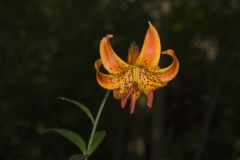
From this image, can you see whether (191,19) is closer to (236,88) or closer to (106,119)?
(236,88)

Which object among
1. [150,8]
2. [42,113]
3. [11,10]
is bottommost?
[42,113]

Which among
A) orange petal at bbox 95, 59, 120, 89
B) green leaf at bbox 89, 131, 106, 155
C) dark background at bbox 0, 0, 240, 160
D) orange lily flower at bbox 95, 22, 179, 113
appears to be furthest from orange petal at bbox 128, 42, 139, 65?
dark background at bbox 0, 0, 240, 160

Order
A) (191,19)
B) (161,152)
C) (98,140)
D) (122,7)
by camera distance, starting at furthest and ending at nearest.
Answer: (122,7) < (191,19) < (161,152) < (98,140)

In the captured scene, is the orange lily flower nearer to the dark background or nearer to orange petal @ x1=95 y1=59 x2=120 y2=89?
orange petal @ x1=95 y1=59 x2=120 y2=89

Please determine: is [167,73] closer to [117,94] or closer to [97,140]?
[117,94]

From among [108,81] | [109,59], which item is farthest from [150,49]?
[108,81]

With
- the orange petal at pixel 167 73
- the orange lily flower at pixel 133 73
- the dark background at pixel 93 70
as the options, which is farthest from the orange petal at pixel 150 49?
the dark background at pixel 93 70

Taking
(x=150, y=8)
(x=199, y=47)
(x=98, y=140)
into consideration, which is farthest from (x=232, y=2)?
(x=98, y=140)
